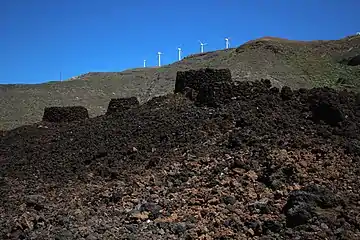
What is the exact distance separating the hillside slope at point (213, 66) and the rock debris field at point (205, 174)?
16.9 metres

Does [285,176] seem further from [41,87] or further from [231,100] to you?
[41,87]

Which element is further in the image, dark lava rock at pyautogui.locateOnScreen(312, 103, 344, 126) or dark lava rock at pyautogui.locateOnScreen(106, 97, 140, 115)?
dark lava rock at pyautogui.locateOnScreen(106, 97, 140, 115)

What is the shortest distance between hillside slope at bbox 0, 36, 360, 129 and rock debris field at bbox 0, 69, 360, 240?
1688cm

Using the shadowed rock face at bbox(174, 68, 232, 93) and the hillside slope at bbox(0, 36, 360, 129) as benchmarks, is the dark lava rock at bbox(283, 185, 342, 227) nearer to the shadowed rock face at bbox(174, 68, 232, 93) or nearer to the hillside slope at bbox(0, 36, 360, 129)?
the shadowed rock face at bbox(174, 68, 232, 93)

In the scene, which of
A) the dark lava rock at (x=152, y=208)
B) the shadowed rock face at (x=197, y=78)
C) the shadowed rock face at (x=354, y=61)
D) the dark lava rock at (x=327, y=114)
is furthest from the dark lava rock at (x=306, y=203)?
the shadowed rock face at (x=354, y=61)

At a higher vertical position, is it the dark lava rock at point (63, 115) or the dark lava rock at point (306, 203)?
the dark lava rock at point (63, 115)

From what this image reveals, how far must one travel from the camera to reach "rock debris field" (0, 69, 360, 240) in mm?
5246

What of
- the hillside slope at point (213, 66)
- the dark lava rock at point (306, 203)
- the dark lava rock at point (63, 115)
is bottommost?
the dark lava rock at point (306, 203)

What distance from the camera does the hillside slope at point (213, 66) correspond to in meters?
29.5

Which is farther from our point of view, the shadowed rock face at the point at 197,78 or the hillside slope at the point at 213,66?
the hillside slope at the point at 213,66

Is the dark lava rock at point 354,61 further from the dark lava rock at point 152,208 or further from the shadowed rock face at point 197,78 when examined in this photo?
the dark lava rock at point 152,208

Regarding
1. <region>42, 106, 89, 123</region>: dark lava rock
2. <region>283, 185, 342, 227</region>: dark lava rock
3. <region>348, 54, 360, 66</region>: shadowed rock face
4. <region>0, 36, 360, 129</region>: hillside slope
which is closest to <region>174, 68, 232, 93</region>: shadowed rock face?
<region>42, 106, 89, 123</region>: dark lava rock

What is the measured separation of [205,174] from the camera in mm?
6523

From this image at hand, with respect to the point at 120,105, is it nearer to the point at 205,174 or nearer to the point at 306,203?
the point at 205,174
